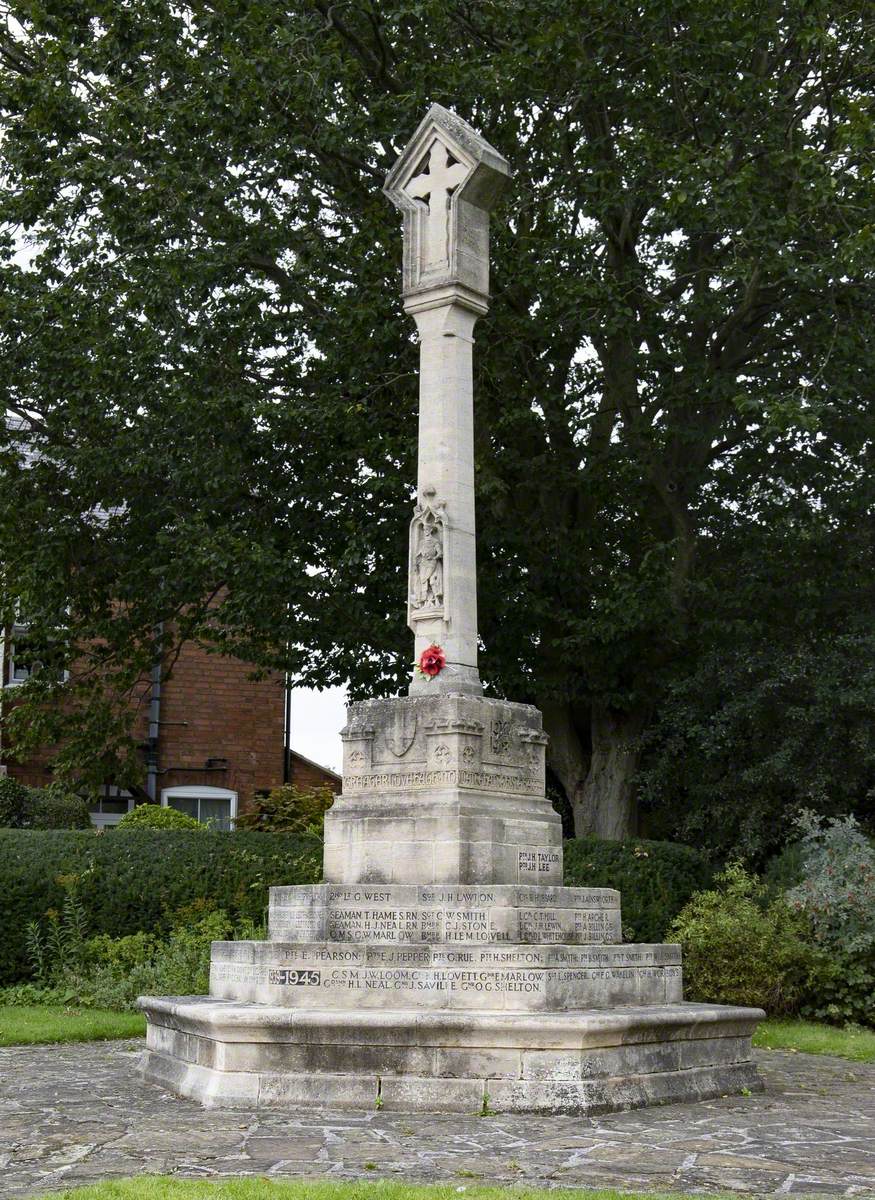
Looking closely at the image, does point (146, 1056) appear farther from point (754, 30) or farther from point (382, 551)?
point (754, 30)

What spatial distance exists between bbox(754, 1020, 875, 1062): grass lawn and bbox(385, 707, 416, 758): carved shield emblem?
201 inches

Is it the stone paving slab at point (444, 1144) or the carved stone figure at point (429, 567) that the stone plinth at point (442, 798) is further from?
the stone paving slab at point (444, 1144)

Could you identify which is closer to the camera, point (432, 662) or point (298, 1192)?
point (298, 1192)

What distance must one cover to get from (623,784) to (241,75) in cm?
998

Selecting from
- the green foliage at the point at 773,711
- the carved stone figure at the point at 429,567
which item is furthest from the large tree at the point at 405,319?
the carved stone figure at the point at 429,567

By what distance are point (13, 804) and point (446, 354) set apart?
1357 cm

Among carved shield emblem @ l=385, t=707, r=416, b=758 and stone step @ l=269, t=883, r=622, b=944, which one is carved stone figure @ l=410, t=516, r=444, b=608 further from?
stone step @ l=269, t=883, r=622, b=944

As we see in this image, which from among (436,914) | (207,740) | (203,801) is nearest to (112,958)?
(436,914)

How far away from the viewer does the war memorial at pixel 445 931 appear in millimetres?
8703

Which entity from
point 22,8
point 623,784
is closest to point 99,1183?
point 623,784

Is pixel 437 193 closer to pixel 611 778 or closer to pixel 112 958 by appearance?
pixel 112 958

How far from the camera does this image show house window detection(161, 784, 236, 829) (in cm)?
2675

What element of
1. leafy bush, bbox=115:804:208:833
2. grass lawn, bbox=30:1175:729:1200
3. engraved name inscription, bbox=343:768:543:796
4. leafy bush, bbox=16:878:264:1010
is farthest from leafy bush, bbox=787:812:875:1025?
leafy bush, bbox=115:804:208:833

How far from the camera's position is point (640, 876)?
51.3 feet
